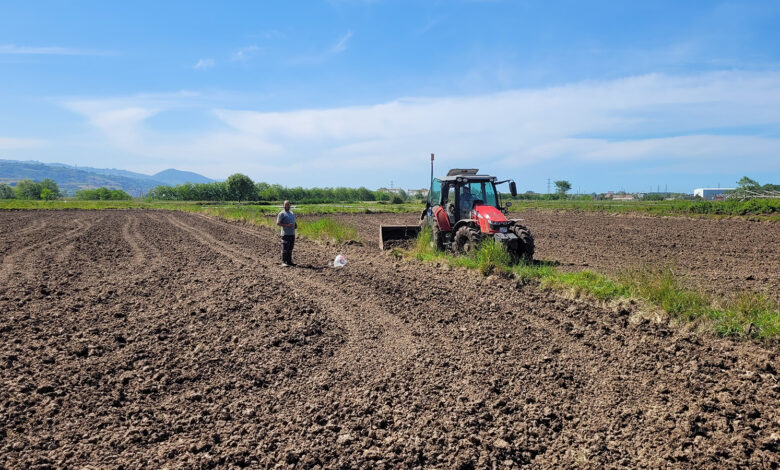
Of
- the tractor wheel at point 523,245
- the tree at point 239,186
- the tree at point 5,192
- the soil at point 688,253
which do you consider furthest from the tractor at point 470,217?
the tree at point 5,192

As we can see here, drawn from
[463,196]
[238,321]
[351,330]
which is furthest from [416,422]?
[463,196]

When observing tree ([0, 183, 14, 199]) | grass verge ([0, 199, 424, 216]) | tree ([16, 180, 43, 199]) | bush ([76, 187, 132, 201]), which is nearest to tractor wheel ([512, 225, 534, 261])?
grass verge ([0, 199, 424, 216])

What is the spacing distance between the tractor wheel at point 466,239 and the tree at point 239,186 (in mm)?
101416

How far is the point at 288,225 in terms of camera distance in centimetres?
1192

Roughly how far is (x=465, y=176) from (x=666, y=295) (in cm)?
603

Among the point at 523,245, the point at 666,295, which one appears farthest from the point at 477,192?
the point at 666,295

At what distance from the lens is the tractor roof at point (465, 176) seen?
1181cm

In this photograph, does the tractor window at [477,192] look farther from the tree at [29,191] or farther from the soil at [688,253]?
the tree at [29,191]

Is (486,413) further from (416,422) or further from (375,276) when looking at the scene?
(375,276)

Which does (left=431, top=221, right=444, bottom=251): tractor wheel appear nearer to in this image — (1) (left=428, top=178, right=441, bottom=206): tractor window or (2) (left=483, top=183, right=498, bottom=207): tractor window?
(1) (left=428, top=178, right=441, bottom=206): tractor window

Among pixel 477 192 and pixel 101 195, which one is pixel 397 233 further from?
pixel 101 195

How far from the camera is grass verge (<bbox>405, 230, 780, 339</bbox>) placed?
580cm

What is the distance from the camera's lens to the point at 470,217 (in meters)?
11.8

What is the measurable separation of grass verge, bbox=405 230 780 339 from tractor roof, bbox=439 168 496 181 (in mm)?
2289
